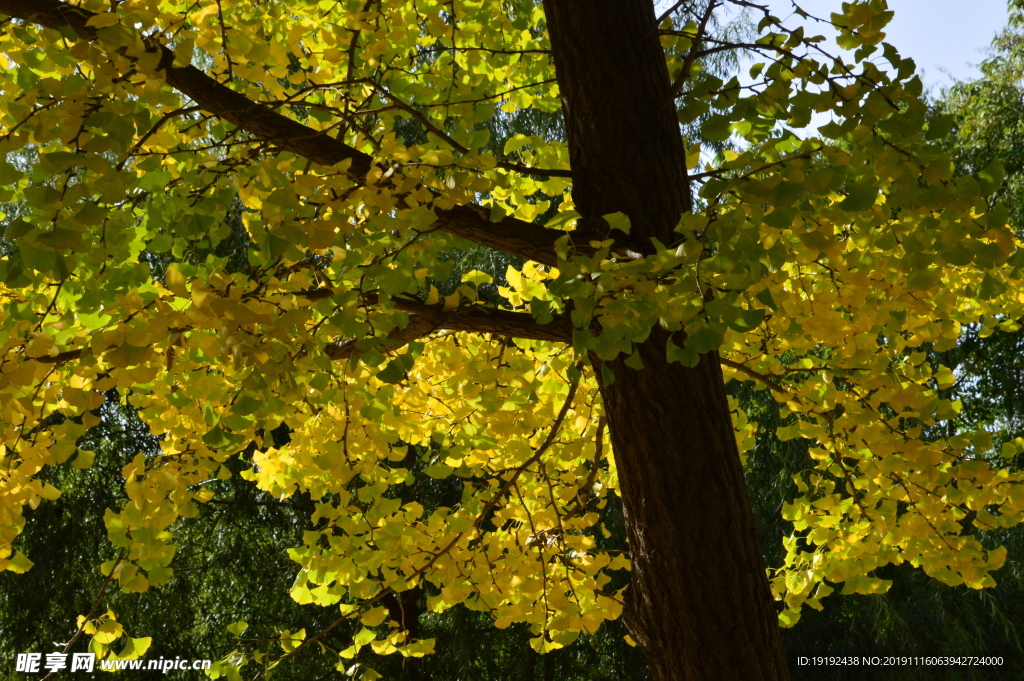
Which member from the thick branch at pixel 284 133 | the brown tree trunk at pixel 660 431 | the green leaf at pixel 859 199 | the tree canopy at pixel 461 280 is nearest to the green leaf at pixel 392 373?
the tree canopy at pixel 461 280

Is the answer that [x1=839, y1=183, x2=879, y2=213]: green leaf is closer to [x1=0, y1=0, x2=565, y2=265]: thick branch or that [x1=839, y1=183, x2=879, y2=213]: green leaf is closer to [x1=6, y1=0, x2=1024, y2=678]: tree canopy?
[x1=6, y1=0, x2=1024, y2=678]: tree canopy

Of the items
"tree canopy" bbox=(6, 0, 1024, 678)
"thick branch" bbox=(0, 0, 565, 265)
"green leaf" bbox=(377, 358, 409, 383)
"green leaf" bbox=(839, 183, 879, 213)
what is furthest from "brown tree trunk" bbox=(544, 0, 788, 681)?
"green leaf" bbox=(839, 183, 879, 213)

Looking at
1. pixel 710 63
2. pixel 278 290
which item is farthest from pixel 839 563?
pixel 710 63

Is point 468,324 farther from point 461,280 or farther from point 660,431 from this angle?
point 660,431

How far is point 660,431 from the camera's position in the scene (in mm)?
1610

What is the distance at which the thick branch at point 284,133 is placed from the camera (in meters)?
1.35

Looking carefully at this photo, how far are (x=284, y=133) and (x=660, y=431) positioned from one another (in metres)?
0.87

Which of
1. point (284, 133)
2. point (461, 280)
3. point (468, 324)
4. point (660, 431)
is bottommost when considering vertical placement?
point (660, 431)

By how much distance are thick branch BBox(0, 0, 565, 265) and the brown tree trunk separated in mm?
142


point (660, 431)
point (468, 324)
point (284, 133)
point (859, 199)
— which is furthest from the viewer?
point (468, 324)

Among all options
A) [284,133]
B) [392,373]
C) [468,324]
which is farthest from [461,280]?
[392,373]

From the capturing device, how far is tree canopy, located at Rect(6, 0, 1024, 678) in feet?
3.67

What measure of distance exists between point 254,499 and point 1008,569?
4.69 meters

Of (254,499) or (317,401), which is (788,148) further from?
(254,499)
